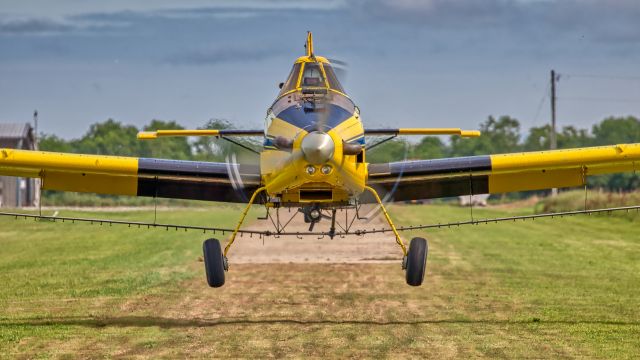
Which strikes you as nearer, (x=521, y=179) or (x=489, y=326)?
(x=489, y=326)

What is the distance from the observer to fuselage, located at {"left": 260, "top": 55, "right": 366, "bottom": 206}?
16.1m

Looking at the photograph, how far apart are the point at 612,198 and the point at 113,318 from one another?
38.8 meters

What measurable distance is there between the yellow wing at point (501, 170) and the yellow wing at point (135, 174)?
2701 mm

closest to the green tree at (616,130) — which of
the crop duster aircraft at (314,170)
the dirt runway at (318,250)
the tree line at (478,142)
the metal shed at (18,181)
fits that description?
the tree line at (478,142)

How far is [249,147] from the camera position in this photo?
19484 millimetres

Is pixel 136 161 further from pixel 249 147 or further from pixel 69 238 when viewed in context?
pixel 69 238

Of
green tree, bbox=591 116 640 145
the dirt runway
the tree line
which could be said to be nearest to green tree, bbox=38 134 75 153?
the tree line

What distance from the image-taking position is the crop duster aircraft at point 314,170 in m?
16.5

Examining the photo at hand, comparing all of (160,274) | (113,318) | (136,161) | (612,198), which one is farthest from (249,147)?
(612,198)

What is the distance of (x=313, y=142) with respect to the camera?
15633 millimetres

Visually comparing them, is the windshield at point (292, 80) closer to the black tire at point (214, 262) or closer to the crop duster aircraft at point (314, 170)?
the crop duster aircraft at point (314, 170)

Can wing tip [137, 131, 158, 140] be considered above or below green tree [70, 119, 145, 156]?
below

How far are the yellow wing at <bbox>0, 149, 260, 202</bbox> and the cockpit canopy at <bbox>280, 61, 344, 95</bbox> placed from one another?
179cm

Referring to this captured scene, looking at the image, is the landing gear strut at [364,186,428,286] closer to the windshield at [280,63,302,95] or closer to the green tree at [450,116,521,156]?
the windshield at [280,63,302,95]
